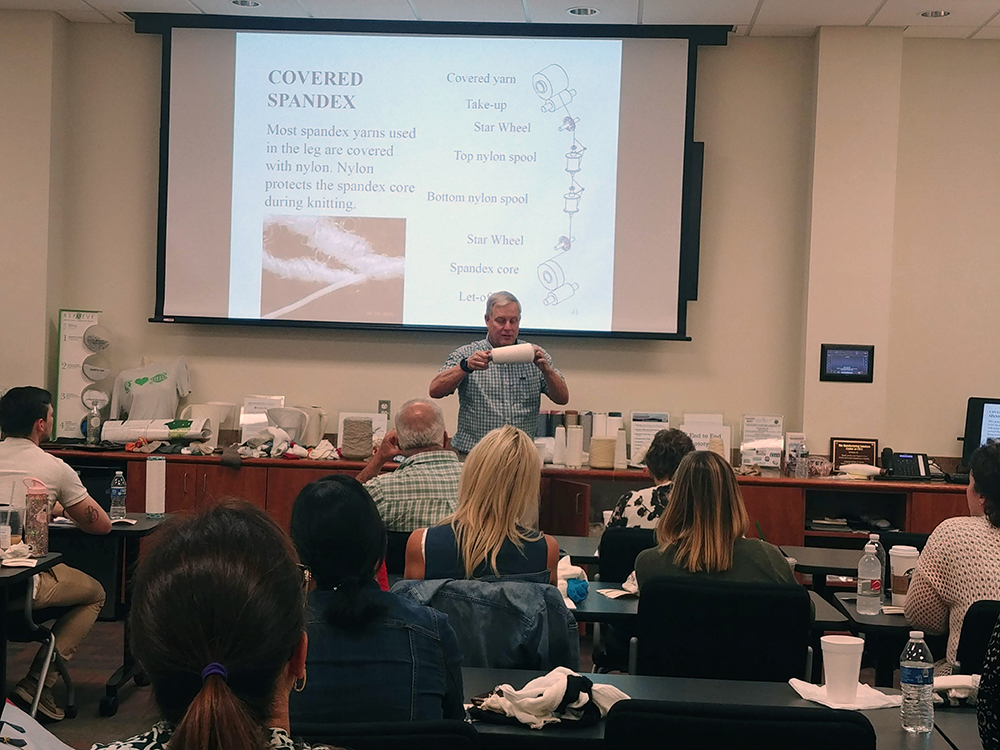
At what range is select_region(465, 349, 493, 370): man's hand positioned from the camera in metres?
4.98

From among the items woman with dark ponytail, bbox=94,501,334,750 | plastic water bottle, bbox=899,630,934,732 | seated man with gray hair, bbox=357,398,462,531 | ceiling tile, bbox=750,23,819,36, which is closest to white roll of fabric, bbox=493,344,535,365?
seated man with gray hair, bbox=357,398,462,531

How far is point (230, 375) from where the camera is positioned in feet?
21.3

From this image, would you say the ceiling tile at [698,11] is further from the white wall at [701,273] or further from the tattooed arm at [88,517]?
the tattooed arm at [88,517]

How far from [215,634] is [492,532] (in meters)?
1.64

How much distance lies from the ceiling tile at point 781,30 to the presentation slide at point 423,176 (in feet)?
2.75

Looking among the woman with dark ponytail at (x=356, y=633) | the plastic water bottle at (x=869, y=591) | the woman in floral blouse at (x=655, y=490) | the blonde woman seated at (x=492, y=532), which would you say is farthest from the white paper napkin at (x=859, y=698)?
the woman in floral blouse at (x=655, y=490)

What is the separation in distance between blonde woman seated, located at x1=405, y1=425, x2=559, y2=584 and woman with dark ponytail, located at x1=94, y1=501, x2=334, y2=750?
4.89 ft

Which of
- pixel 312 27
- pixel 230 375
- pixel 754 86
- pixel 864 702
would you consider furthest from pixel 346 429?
pixel 864 702

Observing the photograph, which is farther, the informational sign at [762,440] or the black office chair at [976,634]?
the informational sign at [762,440]

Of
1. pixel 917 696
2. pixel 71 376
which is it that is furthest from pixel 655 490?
pixel 71 376

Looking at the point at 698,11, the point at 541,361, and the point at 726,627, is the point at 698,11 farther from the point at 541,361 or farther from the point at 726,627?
the point at 726,627

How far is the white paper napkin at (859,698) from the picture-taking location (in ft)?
7.39

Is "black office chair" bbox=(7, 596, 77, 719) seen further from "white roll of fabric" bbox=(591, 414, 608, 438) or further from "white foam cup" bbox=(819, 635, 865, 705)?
"white roll of fabric" bbox=(591, 414, 608, 438)

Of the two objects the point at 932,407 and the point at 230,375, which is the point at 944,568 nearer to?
the point at 932,407
